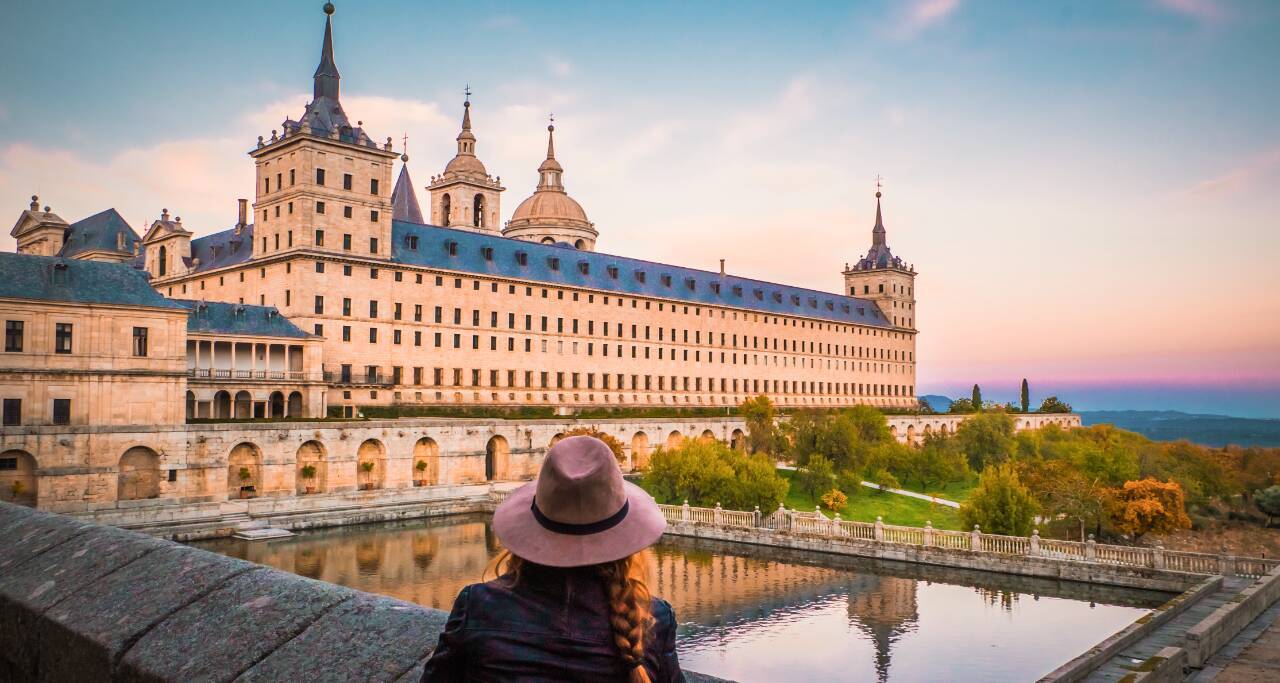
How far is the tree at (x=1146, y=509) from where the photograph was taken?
42.1m

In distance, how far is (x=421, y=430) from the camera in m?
53.0

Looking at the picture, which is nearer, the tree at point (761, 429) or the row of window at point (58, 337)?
the row of window at point (58, 337)

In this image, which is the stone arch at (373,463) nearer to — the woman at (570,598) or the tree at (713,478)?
the tree at (713,478)

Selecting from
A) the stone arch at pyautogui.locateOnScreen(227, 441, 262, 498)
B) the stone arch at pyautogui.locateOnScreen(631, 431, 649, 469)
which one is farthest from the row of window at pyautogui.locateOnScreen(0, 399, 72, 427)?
the stone arch at pyautogui.locateOnScreen(631, 431, 649, 469)

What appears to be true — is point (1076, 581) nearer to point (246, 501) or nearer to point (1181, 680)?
point (1181, 680)

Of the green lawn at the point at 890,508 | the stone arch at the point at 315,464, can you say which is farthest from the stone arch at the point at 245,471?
the green lawn at the point at 890,508

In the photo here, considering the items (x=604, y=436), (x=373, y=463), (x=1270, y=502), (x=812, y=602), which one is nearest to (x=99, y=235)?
(x=373, y=463)

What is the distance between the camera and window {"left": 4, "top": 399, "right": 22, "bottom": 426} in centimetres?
3862

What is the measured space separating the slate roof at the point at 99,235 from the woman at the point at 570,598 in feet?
265

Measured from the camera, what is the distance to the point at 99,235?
73125 mm

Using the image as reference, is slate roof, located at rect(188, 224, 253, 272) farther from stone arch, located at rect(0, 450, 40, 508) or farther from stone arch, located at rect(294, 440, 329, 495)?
stone arch, located at rect(0, 450, 40, 508)

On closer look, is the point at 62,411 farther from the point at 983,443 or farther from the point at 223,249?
the point at 983,443

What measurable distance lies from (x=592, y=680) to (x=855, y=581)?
36.3 metres

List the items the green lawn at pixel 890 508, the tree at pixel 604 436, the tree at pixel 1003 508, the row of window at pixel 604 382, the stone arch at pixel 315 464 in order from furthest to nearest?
1. the row of window at pixel 604 382
2. the tree at pixel 604 436
3. the green lawn at pixel 890 508
4. the stone arch at pixel 315 464
5. the tree at pixel 1003 508
